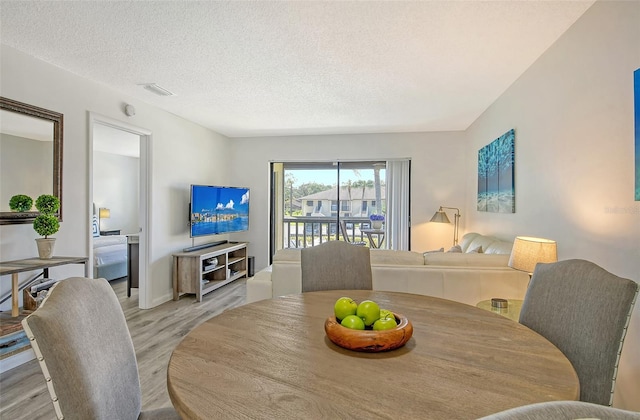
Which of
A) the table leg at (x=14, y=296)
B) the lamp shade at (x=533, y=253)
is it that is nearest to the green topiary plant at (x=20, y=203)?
the table leg at (x=14, y=296)

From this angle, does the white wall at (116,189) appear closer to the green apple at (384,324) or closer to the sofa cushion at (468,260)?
the sofa cushion at (468,260)

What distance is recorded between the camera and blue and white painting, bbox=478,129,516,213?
3.09m

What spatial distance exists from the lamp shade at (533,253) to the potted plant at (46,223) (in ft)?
11.0

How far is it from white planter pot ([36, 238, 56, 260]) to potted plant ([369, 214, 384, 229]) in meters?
4.40

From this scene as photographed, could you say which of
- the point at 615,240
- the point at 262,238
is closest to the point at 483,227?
the point at 615,240

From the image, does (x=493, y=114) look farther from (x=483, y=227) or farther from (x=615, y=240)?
(x=615, y=240)

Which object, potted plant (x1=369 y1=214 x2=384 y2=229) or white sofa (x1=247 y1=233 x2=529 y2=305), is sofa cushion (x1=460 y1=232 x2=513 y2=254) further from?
potted plant (x1=369 y1=214 x2=384 y2=229)

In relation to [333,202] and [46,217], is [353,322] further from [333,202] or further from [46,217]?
[333,202]

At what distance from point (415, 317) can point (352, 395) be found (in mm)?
643

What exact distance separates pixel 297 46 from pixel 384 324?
2092 mm

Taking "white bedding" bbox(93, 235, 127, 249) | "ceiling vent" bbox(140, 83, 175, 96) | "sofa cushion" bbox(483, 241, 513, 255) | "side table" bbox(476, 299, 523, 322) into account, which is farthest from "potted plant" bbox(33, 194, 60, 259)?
"sofa cushion" bbox(483, 241, 513, 255)

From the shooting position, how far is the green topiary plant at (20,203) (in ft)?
8.05

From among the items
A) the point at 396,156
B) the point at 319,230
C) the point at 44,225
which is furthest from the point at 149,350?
the point at 396,156

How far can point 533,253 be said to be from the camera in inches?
77.5
